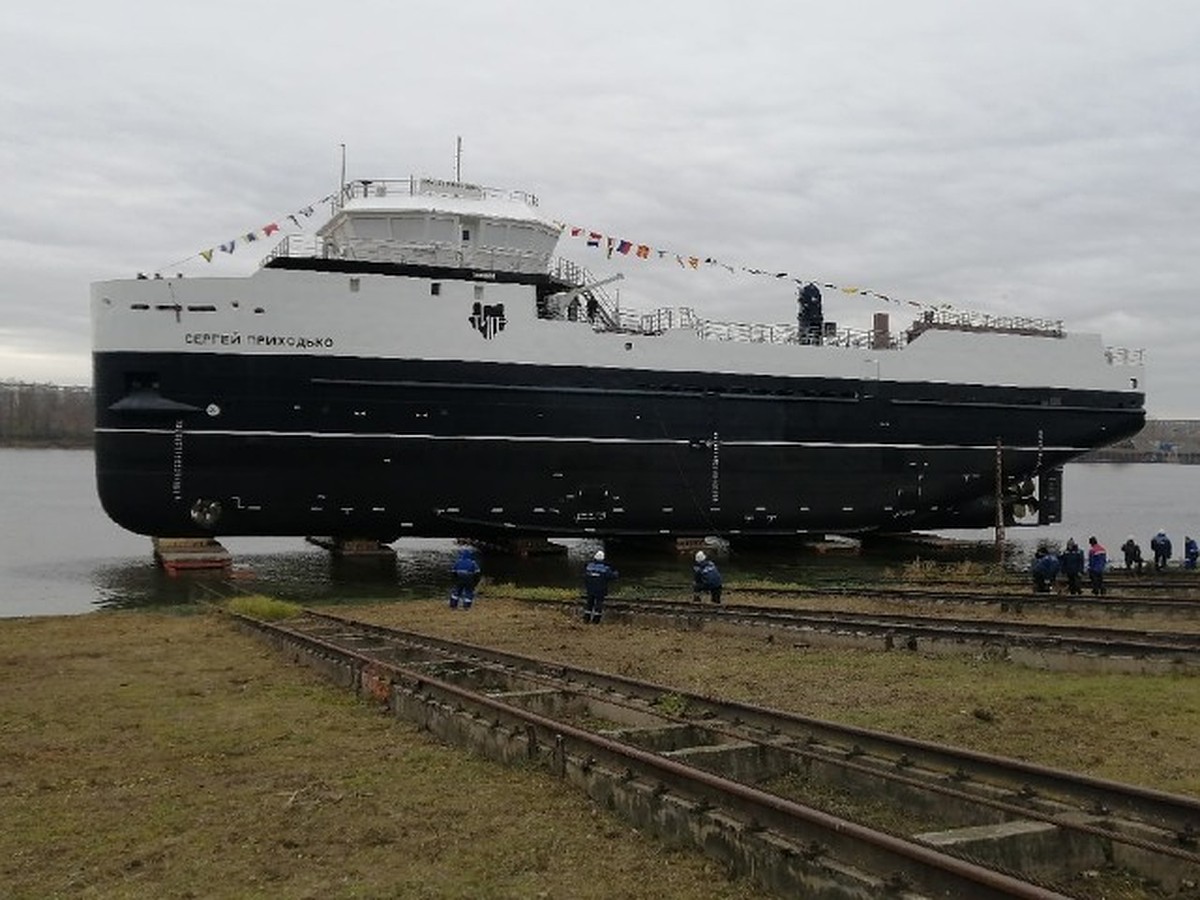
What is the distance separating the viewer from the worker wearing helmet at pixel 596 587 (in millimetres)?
15547

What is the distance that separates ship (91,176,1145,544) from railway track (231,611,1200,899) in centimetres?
1757

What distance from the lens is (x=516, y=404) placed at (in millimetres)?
27484

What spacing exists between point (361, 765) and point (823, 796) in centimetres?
335

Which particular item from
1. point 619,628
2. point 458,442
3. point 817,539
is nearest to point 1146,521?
point 817,539

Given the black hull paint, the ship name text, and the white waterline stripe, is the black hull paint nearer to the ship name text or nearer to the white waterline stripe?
the white waterline stripe

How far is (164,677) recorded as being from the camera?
11617 mm

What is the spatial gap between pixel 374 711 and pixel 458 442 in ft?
58.5

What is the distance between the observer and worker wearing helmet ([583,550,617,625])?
15.5m

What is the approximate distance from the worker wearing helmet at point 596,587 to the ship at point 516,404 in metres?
11.9

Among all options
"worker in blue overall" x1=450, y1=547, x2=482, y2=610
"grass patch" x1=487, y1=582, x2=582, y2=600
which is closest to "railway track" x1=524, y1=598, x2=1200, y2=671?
"worker in blue overall" x1=450, y1=547, x2=482, y2=610

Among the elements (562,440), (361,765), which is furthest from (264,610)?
(562,440)

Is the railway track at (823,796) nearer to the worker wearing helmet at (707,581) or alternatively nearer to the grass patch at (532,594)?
the worker wearing helmet at (707,581)

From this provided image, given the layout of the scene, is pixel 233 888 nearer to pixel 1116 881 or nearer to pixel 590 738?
pixel 590 738

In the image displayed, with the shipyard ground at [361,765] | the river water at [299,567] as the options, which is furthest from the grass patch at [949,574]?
the shipyard ground at [361,765]
